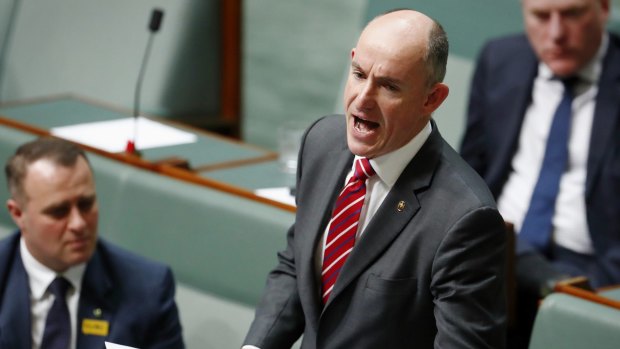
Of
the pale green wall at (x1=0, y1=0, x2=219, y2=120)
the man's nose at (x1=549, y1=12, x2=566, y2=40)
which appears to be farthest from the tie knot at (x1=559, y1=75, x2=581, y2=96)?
the pale green wall at (x1=0, y1=0, x2=219, y2=120)

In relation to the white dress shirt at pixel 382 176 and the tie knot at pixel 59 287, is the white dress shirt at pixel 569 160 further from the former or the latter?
the white dress shirt at pixel 382 176

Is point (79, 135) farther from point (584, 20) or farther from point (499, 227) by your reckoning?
point (499, 227)

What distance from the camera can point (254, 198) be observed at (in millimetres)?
2463

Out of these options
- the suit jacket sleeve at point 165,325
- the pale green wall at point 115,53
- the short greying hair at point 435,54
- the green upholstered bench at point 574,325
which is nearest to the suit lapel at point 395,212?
the short greying hair at point 435,54

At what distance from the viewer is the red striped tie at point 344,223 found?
1501 mm

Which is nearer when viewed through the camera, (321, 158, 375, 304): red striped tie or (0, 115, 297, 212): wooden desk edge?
(321, 158, 375, 304): red striped tie

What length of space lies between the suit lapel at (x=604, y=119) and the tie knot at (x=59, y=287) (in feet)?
3.65

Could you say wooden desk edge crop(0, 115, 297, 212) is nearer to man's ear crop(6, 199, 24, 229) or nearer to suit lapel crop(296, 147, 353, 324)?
man's ear crop(6, 199, 24, 229)

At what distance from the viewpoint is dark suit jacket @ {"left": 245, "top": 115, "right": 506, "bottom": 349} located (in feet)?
4.57

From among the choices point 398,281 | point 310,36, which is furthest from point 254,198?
point 310,36

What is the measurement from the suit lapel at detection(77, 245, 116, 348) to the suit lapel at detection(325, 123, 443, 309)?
2.70 ft

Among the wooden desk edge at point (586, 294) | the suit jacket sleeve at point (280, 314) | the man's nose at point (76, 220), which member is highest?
the wooden desk edge at point (586, 294)

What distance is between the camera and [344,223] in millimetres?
1506

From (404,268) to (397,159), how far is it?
14 cm
